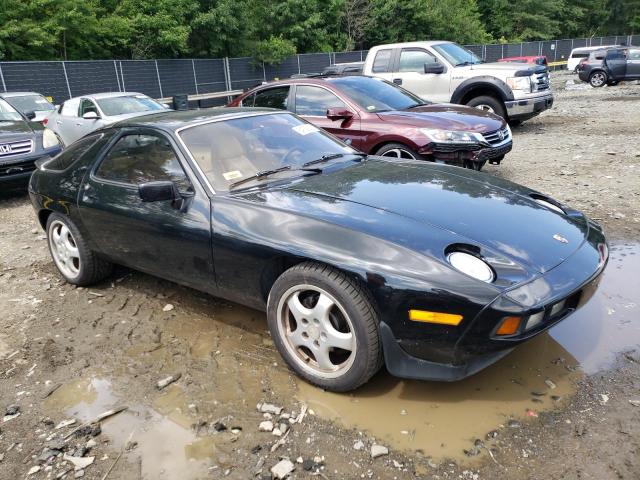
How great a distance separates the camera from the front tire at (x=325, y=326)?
8.71 ft

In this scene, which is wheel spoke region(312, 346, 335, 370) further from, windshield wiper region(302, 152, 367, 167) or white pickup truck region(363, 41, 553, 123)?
white pickup truck region(363, 41, 553, 123)

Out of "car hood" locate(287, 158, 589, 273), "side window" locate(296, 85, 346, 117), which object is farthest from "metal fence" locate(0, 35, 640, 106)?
"car hood" locate(287, 158, 589, 273)

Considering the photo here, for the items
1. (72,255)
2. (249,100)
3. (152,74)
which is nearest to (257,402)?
(72,255)

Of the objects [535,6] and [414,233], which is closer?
[414,233]

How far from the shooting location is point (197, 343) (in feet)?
11.6

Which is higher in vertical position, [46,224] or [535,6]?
[535,6]

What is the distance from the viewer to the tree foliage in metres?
22.9

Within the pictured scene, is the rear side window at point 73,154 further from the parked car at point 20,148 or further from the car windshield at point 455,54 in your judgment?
the car windshield at point 455,54

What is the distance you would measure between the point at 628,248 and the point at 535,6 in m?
54.4

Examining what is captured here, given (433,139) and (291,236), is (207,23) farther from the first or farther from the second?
(291,236)

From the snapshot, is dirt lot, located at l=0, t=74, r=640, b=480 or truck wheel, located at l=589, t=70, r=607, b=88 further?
truck wheel, located at l=589, t=70, r=607, b=88

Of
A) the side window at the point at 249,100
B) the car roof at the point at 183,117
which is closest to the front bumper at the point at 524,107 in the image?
the side window at the point at 249,100

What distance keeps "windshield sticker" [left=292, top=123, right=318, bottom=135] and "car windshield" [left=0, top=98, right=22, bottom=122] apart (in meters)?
6.45

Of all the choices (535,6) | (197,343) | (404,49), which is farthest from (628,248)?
(535,6)
